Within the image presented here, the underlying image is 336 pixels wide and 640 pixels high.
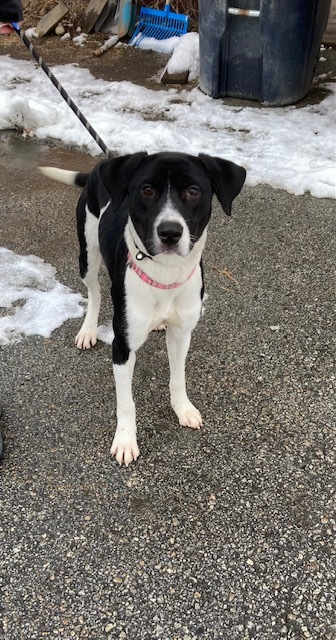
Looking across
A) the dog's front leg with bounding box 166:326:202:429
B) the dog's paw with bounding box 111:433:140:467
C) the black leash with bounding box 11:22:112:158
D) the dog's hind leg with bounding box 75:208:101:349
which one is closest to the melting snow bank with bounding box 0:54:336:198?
the black leash with bounding box 11:22:112:158

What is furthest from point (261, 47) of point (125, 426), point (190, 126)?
point (125, 426)

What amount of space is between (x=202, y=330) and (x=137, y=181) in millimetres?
1547

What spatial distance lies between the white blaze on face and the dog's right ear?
0.26 m

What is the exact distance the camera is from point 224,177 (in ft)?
7.86

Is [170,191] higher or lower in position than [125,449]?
higher

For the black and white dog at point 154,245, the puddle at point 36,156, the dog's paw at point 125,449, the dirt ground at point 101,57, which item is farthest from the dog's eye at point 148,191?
the dirt ground at point 101,57

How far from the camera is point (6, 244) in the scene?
4516mm

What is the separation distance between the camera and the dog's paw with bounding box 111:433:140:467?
2.80 metres

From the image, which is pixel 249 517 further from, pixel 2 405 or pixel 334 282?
pixel 334 282

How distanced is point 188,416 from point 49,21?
27.5ft

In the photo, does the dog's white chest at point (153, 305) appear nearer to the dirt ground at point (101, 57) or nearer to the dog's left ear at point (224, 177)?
the dog's left ear at point (224, 177)

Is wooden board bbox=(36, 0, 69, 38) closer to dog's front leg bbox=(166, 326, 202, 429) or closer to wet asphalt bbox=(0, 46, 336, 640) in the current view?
wet asphalt bbox=(0, 46, 336, 640)

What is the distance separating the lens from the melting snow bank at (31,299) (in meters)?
3.66

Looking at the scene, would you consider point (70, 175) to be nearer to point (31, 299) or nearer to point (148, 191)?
point (31, 299)
